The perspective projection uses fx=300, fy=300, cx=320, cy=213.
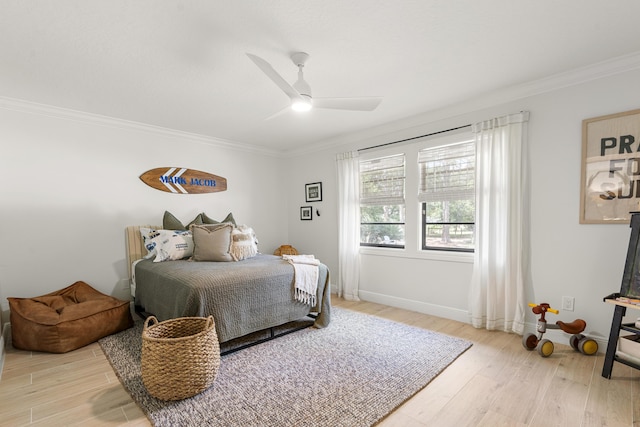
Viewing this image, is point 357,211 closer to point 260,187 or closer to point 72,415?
point 260,187

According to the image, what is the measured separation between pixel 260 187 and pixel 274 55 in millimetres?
2933

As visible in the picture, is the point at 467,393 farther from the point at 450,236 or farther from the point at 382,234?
the point at 382,234

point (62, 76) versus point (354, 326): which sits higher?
point (62, 76)

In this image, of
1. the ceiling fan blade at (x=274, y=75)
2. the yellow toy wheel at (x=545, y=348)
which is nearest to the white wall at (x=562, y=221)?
the yellow toy wheel at (x=545, y=348)

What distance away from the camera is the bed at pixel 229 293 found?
7.68 ft

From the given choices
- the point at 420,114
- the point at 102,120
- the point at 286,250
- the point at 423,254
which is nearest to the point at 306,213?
the point at 286,250

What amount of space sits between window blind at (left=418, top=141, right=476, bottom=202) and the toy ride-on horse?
3.99 ft

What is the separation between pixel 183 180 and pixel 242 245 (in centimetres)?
139

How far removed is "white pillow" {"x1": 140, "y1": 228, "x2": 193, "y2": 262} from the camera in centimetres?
323

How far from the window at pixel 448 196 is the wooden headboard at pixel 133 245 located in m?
3.36

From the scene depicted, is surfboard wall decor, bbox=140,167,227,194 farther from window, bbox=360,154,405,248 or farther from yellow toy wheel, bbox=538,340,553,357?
yellow toy wheel, bbox=538,340,553,357

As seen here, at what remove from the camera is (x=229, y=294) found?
243 cm

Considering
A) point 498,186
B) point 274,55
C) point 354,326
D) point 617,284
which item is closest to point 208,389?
point 354,326

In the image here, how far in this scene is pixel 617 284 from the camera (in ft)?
7.71
